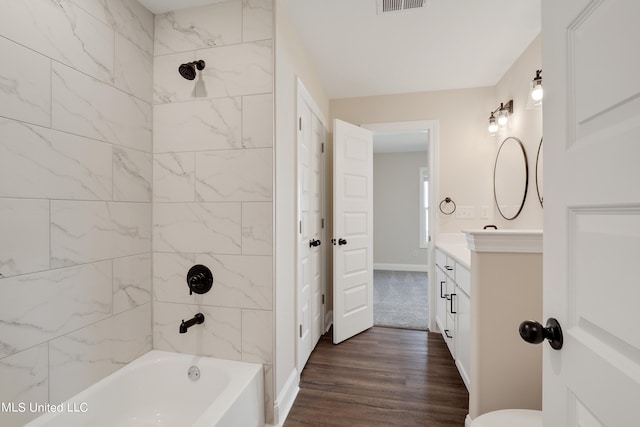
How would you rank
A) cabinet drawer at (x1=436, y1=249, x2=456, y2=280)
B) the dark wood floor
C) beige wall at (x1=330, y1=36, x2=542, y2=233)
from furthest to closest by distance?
beige wall at (x1=330, y1=36, x2=542, y2=233)
cabinet drawer at (x1=436, y1=249, x2=456, y2=280)
the dark wood floor

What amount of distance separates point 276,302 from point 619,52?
1608 millimetres

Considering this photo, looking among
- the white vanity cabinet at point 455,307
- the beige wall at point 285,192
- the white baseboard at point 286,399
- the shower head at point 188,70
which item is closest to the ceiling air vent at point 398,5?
the beige wall at point 285,192

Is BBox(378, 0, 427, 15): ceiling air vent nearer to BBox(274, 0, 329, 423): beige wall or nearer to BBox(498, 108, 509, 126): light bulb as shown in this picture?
BBox(274, 0, 329, 423): beige wall

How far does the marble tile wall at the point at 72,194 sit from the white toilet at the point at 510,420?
1802 millimetres

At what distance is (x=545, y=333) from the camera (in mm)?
669

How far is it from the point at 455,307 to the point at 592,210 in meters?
1.80

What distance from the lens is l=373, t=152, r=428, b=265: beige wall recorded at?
597 cm

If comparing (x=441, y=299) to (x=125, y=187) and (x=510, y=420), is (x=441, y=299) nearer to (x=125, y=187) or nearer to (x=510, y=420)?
(x=510, y=420)

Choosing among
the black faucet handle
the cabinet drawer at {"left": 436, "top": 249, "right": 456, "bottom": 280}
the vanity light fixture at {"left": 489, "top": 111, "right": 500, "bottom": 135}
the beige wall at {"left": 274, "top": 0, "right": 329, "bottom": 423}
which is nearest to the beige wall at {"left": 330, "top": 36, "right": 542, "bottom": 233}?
the vanity light fixture at {"left": 489, "top": 111, "right": 500, "bottom": 135}

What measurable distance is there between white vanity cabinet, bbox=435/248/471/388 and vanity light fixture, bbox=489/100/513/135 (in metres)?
1.27

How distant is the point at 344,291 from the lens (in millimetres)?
2721

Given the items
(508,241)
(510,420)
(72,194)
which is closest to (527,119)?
(508,241)

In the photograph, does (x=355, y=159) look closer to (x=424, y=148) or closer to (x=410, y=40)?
(x=410, y=40)

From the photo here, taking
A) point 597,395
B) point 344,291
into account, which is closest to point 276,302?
point 344,291
